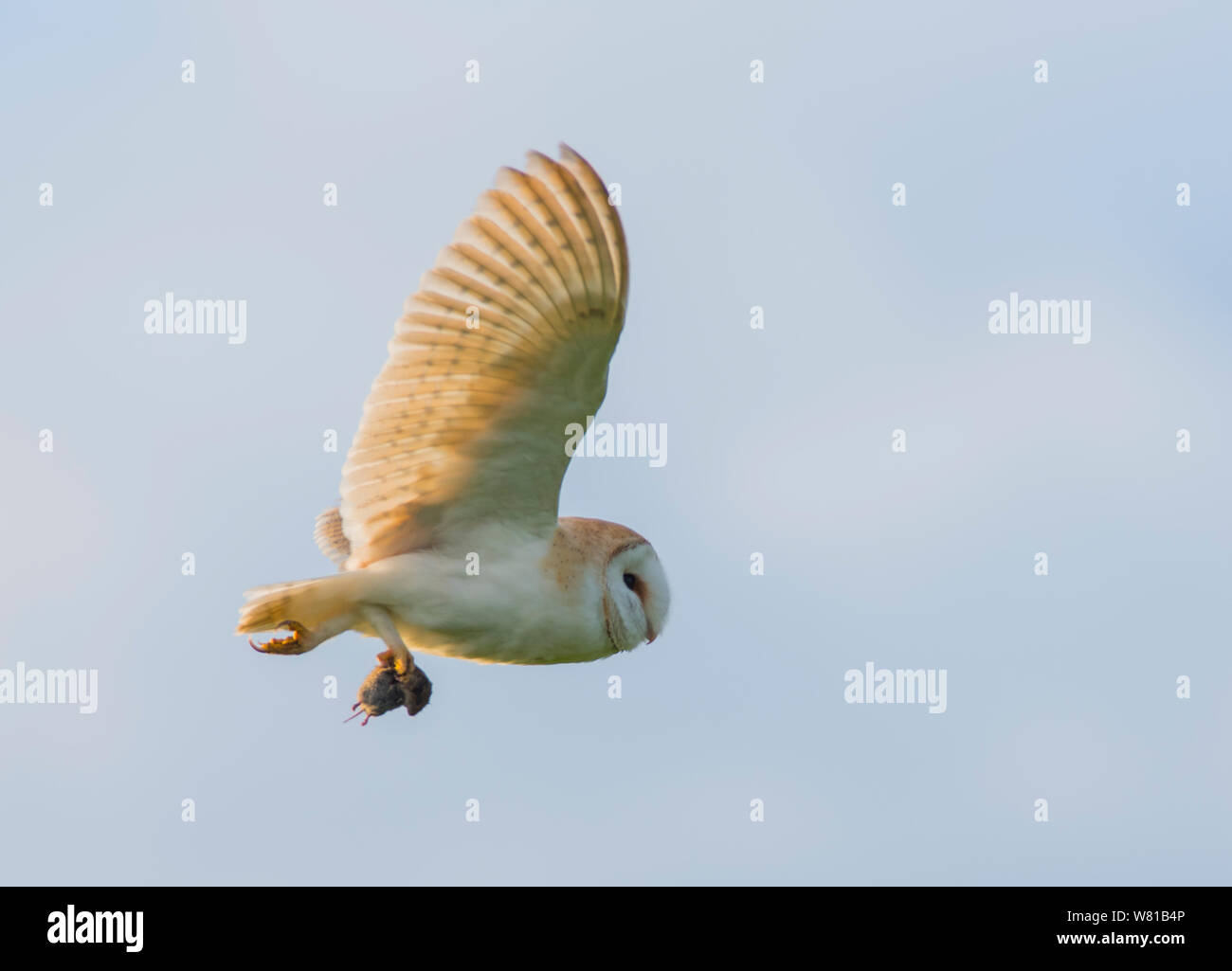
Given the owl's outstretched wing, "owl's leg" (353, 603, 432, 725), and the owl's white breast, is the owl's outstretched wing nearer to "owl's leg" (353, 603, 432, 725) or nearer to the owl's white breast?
the owl's white breast

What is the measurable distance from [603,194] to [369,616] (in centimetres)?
211

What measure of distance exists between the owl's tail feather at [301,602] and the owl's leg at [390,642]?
9 cm

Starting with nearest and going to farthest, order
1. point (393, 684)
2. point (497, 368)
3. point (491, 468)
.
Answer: point (497, 368) → point (393, 684) → point (491, 468)

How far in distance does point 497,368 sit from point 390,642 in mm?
1293

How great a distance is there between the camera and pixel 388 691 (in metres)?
7.18

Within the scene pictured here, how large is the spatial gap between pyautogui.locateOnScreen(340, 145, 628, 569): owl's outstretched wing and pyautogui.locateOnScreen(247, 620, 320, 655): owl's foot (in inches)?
23.3

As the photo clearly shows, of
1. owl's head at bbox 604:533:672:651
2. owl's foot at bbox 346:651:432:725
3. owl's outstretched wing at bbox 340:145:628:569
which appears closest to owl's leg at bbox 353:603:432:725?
owl's foot at bbox 346:651:432:725

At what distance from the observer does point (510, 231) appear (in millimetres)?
6875

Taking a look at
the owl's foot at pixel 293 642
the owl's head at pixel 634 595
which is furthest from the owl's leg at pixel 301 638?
the owl's head at pixel 634 595

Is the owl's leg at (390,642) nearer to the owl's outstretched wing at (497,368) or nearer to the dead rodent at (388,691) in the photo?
the dead rodent at (388,691)

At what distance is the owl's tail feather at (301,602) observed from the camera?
703 cm

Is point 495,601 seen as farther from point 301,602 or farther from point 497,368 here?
point 497,368

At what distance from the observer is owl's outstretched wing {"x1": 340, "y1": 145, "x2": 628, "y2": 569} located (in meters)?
6.80

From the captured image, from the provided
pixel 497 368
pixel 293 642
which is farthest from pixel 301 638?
pixel 497 368
